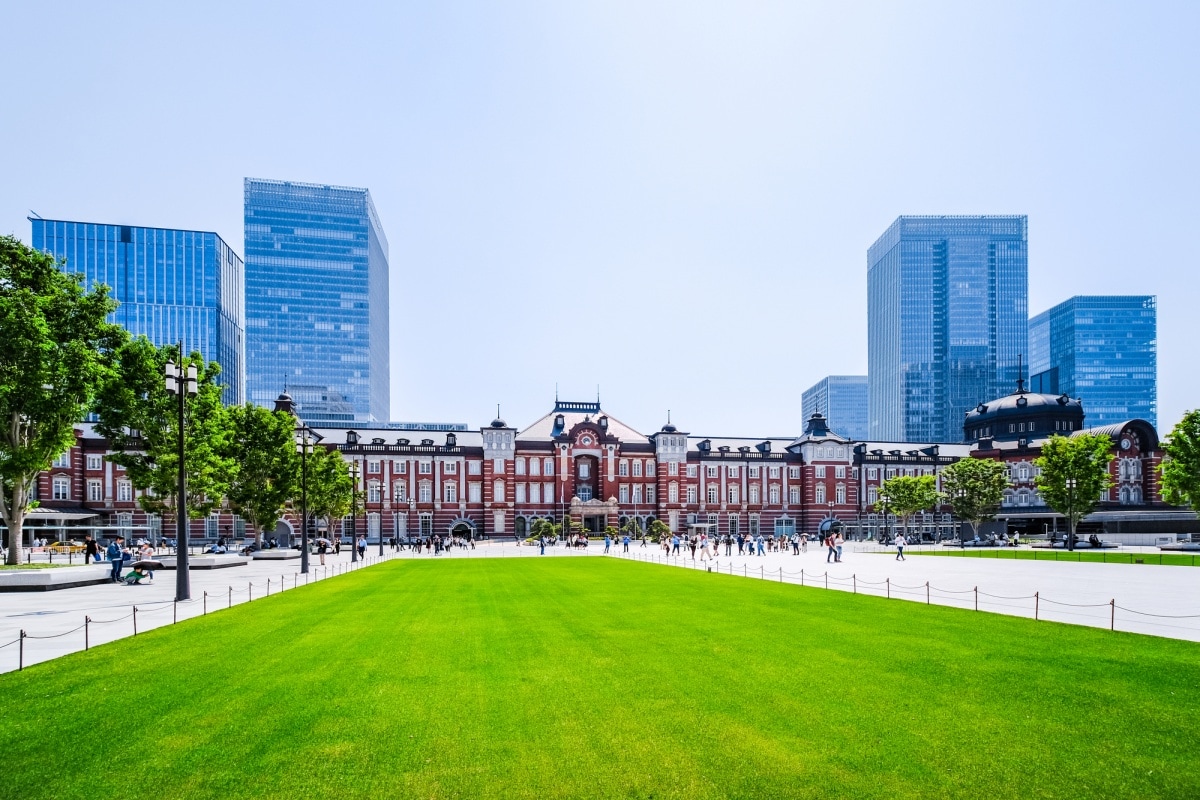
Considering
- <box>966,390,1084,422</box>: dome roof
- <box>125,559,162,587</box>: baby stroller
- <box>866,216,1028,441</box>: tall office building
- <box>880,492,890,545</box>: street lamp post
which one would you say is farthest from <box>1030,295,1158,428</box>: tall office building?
<box>125,559,162,587</box>: baby stroller

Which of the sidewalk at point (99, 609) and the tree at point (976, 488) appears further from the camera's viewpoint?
the tree at point (976, 488)

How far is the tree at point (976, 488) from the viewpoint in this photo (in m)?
72.9

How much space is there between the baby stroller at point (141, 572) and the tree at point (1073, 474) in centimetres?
6460

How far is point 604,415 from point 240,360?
12097 cm

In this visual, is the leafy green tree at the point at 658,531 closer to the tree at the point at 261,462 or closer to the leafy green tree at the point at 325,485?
the leafy green tree at the point at 325,485

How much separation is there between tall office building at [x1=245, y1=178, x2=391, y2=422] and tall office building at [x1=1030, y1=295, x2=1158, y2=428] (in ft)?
581

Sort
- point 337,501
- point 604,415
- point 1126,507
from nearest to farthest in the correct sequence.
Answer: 1. point 337,501
2. point 1126,507
3. point 604,415

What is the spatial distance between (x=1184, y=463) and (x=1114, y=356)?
16269 cm

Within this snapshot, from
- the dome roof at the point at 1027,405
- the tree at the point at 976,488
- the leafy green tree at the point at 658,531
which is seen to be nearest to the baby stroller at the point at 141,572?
the leafy green tree at the point at 658,531

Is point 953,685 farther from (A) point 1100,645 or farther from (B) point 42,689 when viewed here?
(B) point 42,689

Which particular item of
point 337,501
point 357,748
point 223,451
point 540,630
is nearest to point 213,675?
point 357,748

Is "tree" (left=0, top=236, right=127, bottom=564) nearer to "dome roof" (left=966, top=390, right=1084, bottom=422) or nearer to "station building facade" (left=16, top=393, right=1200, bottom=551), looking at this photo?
"station building facade" (left=16, top=393, right=1200, bottom=551)

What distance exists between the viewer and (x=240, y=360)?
586 ft

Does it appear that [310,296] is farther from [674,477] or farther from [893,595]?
[893,595]
